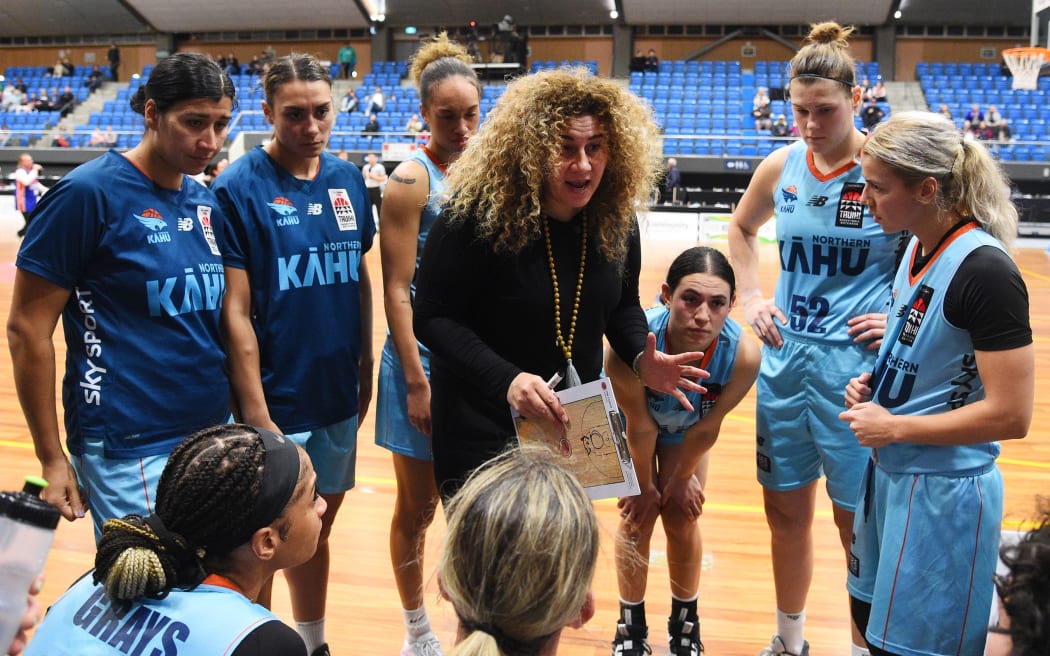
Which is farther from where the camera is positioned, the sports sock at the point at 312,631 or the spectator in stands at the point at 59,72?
the spectator in stands at the point at 59,72

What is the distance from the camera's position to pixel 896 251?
245 cm

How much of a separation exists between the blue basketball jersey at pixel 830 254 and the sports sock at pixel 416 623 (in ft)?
4.68

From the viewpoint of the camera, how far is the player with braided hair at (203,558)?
1.32 metres

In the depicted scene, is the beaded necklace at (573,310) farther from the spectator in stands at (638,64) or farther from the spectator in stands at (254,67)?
the spectator in stands at (254,67)

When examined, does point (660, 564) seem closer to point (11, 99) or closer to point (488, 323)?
point (488, 323)

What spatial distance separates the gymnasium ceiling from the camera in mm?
22172

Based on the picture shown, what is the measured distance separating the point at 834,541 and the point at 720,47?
73.8 feet

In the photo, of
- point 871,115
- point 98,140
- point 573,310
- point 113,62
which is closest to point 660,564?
point 573,310

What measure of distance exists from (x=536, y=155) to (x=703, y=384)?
1.05 metres

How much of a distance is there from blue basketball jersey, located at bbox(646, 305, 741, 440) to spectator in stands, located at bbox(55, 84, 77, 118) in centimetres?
2474

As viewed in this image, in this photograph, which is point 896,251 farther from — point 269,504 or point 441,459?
point 269,504

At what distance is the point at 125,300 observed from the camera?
197 centimetres

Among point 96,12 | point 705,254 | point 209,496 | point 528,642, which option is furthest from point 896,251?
point 96,12

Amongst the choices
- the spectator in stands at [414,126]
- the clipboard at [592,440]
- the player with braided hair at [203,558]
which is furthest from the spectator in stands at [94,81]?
the player with braided hair at [203,558]
